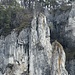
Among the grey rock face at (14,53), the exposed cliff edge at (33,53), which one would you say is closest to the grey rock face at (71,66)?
the exposed cliff edge at (33,53)

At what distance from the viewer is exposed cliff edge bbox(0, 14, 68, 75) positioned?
202 feet

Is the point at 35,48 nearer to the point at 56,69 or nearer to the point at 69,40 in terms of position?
the point at 56,69

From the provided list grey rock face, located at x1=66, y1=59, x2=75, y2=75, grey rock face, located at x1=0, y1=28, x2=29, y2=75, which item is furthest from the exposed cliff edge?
grey rock face, located at x1=66, y1=59, x2=75, y2=75

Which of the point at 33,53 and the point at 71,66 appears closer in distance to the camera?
the point at 33,53

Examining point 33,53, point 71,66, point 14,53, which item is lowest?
point 71,66

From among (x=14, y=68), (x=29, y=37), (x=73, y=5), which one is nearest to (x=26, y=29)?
(x=29, y=37)

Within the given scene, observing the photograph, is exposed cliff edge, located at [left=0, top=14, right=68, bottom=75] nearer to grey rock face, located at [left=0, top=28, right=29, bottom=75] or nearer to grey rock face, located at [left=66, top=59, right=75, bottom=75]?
grey rock face, located at [left=0, top=28, right=29, bottom=75]

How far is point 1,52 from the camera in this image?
68875 millimetres

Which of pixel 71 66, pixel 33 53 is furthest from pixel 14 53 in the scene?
pixel 71 66

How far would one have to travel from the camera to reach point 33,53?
212ft

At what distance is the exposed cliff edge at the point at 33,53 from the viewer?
2427 inches

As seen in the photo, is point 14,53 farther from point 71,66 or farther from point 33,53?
point 71,66

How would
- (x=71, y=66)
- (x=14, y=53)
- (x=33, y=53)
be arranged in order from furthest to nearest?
(x=71, y=66)
(x=14, y=53)
(x=33, y=53)

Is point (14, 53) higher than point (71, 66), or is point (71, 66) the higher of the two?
point (14, 53)
